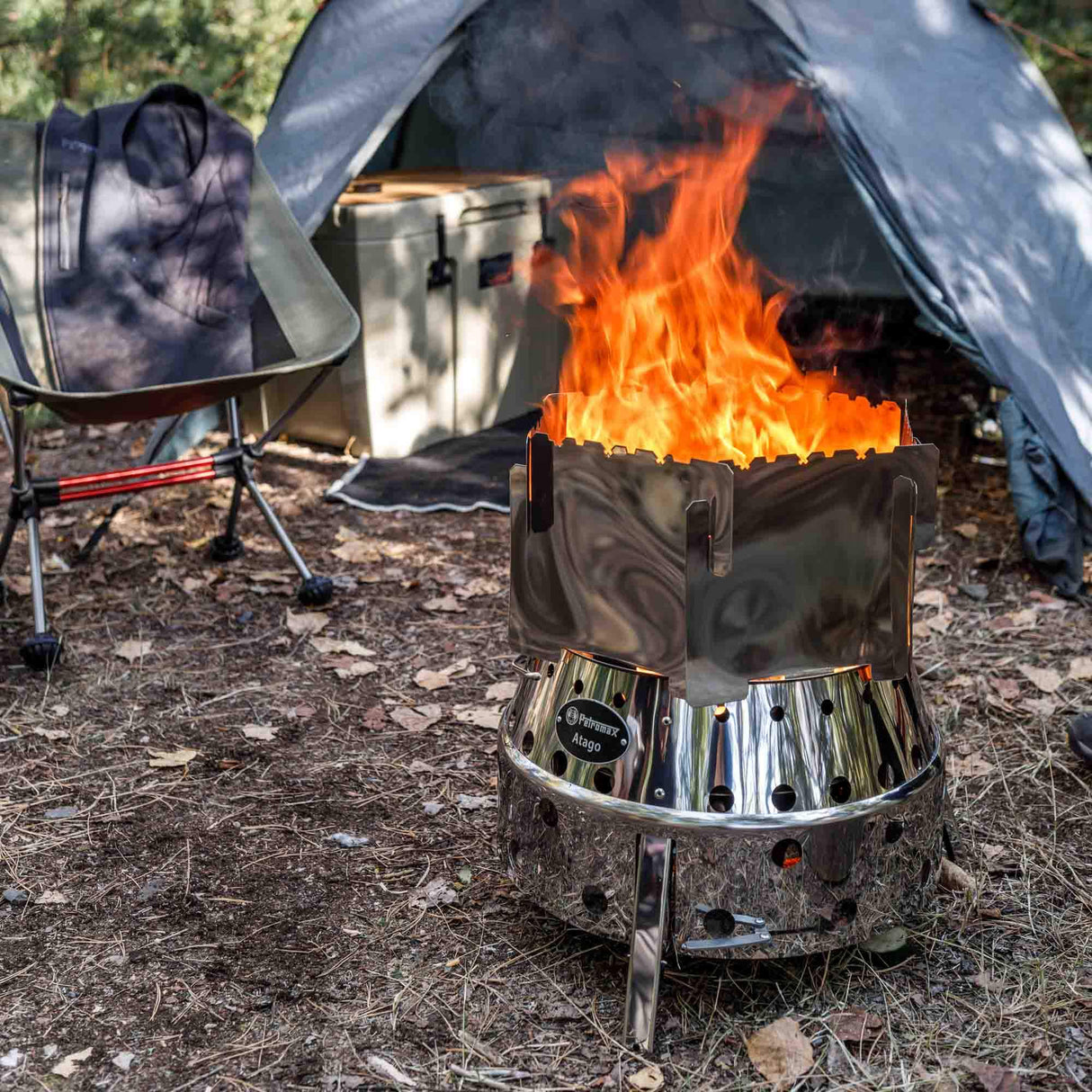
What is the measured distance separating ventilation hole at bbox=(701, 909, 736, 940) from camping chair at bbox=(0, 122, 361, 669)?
1.75 metres

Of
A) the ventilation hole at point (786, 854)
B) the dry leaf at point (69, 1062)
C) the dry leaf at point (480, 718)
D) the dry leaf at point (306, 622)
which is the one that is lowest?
the dry leaf at point (306, 622)

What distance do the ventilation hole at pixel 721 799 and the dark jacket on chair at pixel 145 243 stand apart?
2.07 metres

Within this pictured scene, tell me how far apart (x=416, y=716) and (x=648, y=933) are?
113cm

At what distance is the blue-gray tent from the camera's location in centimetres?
345

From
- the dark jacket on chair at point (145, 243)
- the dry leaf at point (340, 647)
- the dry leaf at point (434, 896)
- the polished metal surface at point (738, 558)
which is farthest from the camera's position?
the dark jacket on chair at point (145, 243)

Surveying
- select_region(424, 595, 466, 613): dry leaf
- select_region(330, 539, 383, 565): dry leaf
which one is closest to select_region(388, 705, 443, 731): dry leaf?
select_region(424, 595, 466, 613): dry leaf

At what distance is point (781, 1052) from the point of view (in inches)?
69.2

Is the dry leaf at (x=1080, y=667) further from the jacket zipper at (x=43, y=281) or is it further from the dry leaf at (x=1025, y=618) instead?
the jacket zipper at (x=43, y=281)

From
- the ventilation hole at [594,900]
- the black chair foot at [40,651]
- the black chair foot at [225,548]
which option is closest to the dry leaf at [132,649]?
the black chair foot at [40,651]

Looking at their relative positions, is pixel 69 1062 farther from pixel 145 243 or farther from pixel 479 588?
pixel 145 243

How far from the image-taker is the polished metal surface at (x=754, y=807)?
5.66 ft

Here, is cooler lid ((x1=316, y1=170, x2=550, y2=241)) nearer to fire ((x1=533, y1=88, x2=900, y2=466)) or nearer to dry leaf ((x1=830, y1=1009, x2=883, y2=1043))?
fire ((x1=533, y1=88, x2=900, y2=466))

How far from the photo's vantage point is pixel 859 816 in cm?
174

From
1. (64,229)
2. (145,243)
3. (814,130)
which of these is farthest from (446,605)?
(814,130)
